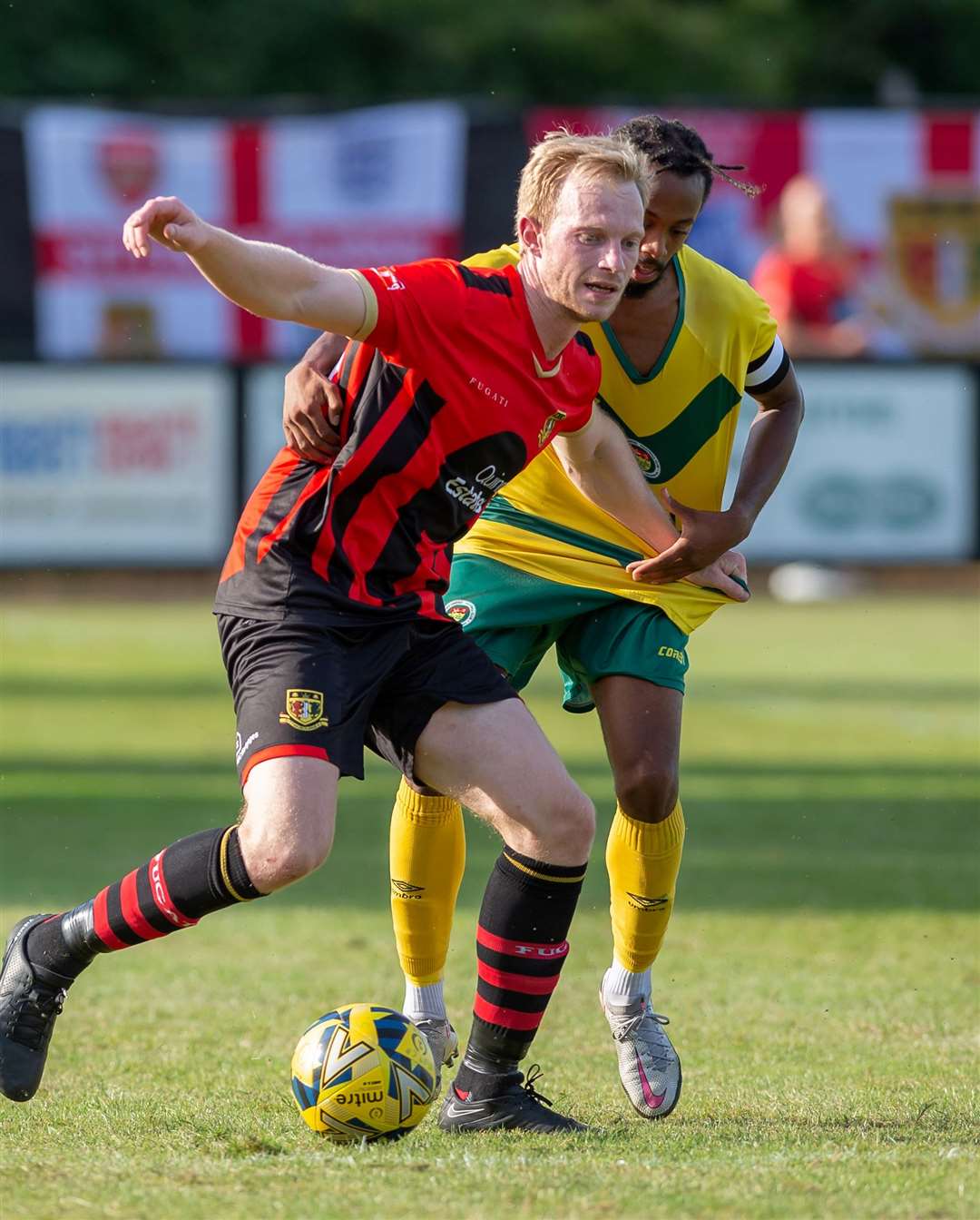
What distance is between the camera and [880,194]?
804 inches

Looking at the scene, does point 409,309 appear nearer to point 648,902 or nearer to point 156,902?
point 156,902

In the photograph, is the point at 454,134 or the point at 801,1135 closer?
the point at 801,1135

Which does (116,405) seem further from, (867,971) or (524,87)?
(524,87)

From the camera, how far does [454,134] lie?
20062 mm

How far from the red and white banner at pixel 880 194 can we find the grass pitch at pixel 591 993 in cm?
780

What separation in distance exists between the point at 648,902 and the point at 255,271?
84.3 inches

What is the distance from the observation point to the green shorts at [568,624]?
17.8 feet

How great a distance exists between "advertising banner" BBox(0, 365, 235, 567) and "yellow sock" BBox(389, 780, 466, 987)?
39.1 feet

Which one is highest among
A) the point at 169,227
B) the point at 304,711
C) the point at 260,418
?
the point at 169,227

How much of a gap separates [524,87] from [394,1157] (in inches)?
1150

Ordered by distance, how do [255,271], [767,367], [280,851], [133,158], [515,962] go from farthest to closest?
1. [133,158]
2. [767,367]
3. [515,962]
4. [280,851]
5. [255,271]

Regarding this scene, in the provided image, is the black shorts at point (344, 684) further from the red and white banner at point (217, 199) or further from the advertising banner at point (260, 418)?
the red and white banner at point (217, 199)

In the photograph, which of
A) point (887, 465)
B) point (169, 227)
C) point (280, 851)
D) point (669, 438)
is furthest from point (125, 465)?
point (169, 227)

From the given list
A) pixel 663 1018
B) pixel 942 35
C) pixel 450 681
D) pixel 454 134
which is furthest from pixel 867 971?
pixel 942 35
